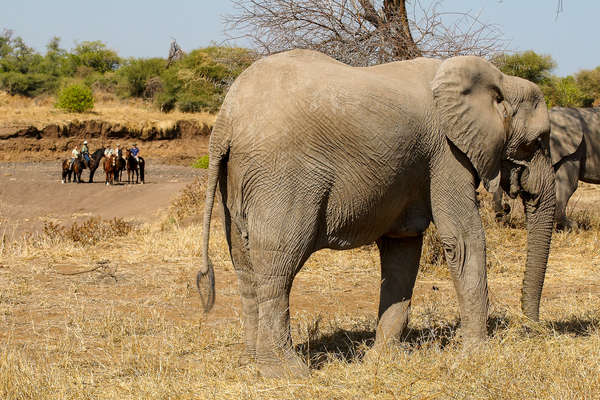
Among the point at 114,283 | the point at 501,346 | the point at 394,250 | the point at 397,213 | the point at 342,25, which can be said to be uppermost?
the point at 342,25

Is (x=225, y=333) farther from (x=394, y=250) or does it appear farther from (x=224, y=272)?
(x=224, y=272)

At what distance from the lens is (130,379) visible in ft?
15.2

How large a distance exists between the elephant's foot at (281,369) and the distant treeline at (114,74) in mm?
27380

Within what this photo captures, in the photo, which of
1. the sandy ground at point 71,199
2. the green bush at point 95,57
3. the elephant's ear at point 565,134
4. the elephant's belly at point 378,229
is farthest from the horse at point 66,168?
the green bush at point 95,57

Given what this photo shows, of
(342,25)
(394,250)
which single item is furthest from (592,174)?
(394,250)

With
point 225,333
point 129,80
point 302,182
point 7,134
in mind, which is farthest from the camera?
point 129,80

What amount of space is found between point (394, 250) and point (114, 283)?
4.14 metres

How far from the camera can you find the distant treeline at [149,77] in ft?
124

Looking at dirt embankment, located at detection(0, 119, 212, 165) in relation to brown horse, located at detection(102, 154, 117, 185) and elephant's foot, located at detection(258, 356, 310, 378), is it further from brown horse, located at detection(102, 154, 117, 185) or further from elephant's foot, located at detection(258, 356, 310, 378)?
elephant's foot, located at detection(258, 356, 310, 378)

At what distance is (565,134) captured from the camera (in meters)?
11.0

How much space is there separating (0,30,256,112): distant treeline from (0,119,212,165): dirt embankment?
2291 mm

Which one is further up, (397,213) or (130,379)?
(397,213)

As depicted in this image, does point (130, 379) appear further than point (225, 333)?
No

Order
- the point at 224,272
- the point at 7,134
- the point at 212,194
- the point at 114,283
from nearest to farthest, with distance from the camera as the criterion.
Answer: the point at 212,194 → the point at 114,283 → the point at 224,272 → the point at 7,134
